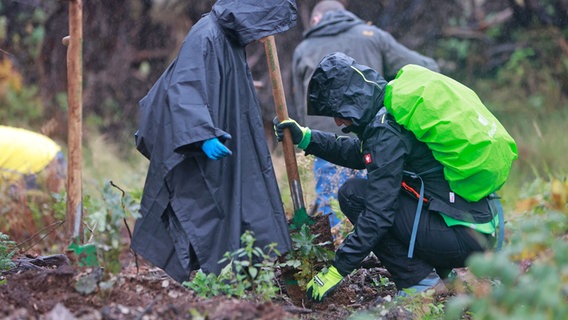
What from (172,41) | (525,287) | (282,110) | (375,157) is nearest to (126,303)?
(375,157)

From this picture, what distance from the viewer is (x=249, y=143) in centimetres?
386

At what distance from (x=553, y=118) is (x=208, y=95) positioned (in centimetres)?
→ 677

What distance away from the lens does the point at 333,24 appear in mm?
6371

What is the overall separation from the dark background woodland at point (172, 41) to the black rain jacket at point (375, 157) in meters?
6.01

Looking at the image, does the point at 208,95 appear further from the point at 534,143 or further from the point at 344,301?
the point at 534,143

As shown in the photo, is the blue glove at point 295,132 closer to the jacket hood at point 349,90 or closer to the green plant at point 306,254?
the jacket hood at point 349,90

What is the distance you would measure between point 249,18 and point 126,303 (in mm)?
1540

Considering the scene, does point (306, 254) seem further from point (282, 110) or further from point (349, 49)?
point (349, 49)

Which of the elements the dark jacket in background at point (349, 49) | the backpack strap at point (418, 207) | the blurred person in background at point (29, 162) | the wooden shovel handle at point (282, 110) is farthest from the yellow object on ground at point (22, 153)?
the backpack strap at point (418, 207)

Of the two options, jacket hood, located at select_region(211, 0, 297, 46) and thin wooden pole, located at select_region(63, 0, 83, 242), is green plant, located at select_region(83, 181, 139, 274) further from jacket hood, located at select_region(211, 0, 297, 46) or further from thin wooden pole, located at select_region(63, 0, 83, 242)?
thin wooden pole, located at select_region(63, 0, 83, 242)

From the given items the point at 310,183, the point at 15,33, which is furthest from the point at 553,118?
the point at 15,33

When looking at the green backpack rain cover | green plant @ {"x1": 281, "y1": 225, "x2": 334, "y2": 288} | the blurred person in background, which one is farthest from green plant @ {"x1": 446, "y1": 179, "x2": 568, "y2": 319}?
the blurred person in background

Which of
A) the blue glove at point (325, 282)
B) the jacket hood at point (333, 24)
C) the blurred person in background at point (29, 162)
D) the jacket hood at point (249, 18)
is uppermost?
the jacket hood at point (249, 18)

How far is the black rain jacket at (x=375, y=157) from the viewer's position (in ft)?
12.2
